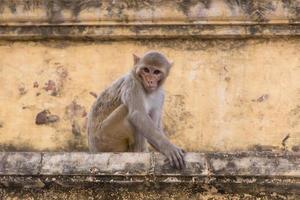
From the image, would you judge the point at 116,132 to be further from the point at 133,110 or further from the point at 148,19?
the point at 148,19

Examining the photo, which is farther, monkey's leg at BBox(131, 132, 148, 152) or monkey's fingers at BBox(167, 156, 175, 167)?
monkey's leg at BBox(131, 132, 148, 152)

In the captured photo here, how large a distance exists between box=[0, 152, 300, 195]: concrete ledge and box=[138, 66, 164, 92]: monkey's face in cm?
207

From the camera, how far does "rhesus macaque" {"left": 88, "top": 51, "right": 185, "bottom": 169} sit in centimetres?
643

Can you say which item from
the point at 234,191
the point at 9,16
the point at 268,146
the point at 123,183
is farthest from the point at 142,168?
the point at 9,16

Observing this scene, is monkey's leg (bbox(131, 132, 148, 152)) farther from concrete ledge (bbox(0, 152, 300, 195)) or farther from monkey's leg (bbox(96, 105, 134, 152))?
concrete ledge (bbox(0, 152, 300, 195))

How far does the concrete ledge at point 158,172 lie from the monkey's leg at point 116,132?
216 centimetres

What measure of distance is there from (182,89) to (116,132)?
2498mm

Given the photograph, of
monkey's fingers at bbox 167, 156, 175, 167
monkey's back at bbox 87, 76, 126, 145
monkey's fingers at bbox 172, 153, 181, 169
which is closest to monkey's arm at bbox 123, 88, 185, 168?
monkey's back at bbox 87, 76, 126, 145

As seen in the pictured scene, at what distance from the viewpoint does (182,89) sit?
9.06m

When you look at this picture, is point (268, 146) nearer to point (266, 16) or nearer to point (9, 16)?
point (266, 16)

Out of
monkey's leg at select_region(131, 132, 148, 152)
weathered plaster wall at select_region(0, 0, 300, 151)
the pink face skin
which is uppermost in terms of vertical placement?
weathered plaster wall at select_region(0, 0, 300, 151)

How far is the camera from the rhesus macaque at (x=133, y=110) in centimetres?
643

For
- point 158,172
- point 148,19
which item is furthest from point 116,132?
point 148,19

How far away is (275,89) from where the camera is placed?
8992mm
